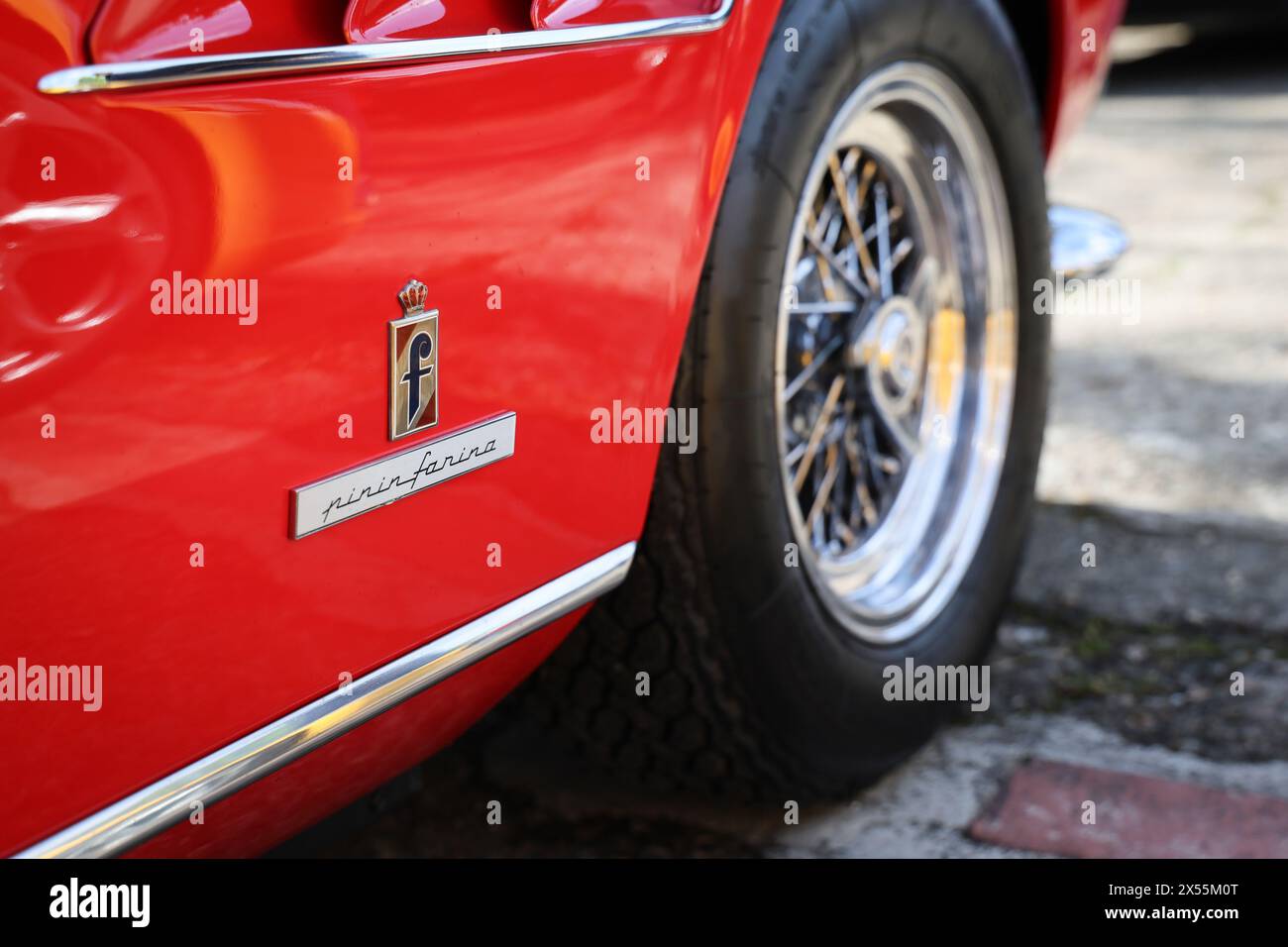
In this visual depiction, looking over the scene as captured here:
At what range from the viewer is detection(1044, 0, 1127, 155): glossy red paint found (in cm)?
227

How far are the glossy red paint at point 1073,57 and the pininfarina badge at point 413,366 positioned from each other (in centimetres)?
144

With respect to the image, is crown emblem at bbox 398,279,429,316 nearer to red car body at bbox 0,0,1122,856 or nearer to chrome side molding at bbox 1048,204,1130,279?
red car body at bbox 0,0,1122,856

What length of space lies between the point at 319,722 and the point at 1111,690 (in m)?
1.40

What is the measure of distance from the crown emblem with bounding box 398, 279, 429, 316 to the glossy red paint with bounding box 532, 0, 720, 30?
25 cm

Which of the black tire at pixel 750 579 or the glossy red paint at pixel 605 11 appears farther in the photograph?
the black tire at pixel 750 579

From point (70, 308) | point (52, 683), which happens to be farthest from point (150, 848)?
point (70, 308)

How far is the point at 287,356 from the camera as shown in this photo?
1.06 m

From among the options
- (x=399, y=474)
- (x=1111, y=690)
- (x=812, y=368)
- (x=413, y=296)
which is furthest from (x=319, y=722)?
(x=1111, y=690)

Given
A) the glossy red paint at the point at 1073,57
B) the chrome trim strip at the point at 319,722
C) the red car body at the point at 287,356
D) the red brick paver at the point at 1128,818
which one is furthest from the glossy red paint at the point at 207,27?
the glossy red paint at the point at 1073,57

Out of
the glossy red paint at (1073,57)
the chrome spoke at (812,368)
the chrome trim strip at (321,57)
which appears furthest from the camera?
the glossy red paint at (1073,57)

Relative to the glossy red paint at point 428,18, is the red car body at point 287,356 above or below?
below

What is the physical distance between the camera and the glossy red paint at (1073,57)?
7.45 ft

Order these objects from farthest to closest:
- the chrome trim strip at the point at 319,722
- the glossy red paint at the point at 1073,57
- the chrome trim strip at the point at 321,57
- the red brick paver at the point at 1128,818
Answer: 1. the glossy red paint at the point at 1073,57
2. the red brick paver at the point at 1128,818
3. the chrome trim strip at the point at 319,722
4. the chrome trim strip at the point at 321,57

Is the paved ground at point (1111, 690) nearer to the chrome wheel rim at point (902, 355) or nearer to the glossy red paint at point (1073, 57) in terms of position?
the chrome wheel rim at point (902, 355)
